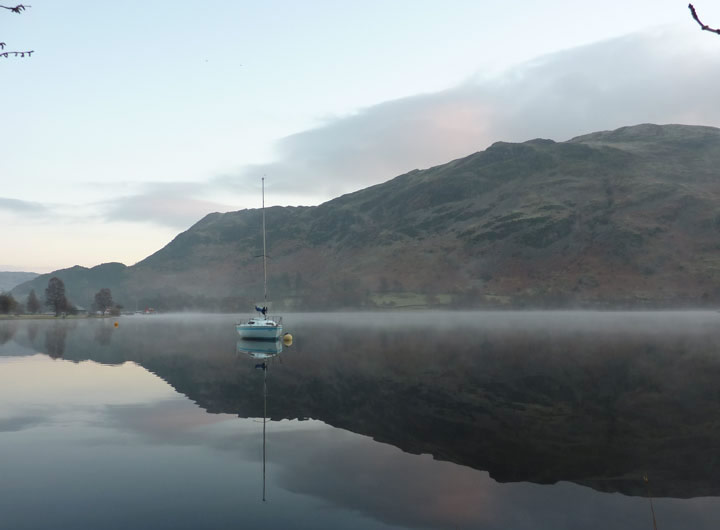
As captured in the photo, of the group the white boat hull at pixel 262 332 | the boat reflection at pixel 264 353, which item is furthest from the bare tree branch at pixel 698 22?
the white boat hull at pixel 262 332

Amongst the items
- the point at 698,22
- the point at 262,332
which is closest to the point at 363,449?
the point at 698,22

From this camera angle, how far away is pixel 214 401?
32656 millimetres

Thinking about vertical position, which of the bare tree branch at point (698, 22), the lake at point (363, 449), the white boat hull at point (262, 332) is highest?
the bare tree branch at point (698, 22)

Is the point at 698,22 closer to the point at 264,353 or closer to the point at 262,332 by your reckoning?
the point at 264,353

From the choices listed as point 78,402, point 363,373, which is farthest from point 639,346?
point 78,402

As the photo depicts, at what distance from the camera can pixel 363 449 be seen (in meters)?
21.7

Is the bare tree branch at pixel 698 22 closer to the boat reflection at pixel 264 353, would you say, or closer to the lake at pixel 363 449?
the lake at pixel 363 449

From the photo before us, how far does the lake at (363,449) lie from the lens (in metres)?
15.0

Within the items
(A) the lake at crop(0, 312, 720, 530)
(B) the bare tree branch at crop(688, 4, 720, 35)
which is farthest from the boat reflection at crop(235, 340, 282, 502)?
(B) the bare tree branch at crop(688, 4, 720, 35)

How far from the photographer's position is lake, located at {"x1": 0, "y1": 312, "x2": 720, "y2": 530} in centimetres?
1505

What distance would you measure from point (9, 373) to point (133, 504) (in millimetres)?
37699

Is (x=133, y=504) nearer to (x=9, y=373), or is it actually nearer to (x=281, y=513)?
(x=281, y=513)

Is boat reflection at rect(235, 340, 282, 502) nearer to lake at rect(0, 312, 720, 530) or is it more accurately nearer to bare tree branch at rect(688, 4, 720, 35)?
lake at rect(0, 312, 720, 530)

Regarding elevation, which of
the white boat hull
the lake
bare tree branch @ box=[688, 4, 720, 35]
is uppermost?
bare tree branch @ box=[688, 4, 720, 35]
